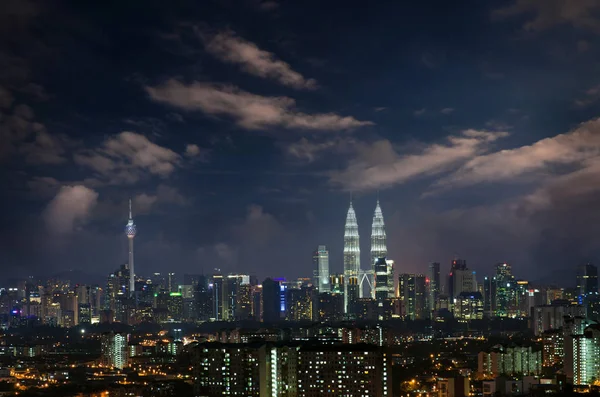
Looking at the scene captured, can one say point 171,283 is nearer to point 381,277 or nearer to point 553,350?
point 381,277

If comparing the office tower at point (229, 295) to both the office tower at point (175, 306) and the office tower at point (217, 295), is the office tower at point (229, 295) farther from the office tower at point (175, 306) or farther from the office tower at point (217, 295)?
the office tower at point (175, 306)

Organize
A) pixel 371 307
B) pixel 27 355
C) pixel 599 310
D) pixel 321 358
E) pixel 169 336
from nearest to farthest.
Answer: pixel 321 358 < pixel 27 355 < pixel 599 310 < pixel 169 336 < pixel 371 307

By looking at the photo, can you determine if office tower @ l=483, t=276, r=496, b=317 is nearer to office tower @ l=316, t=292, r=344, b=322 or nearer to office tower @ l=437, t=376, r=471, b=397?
office tower @ l=316, t=292, r=344, b=322

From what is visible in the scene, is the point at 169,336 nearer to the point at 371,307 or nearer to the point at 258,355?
the point at 371,307

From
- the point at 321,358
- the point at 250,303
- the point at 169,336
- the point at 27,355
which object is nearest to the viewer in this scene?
the point at 321,358

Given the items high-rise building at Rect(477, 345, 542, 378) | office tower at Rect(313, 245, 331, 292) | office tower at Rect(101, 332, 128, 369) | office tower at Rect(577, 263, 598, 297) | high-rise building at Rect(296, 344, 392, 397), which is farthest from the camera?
office tower at Rect(313, 245, 331, 292)

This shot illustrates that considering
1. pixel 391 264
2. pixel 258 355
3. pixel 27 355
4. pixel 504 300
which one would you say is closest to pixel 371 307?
pixel 391 264

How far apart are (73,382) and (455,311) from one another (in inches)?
814

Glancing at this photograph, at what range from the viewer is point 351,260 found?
3803cm

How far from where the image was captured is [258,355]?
529 inches

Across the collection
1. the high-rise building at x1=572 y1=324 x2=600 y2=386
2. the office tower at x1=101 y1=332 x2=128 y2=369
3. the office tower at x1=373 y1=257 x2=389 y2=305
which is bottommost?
the office tower at x1=101 y1=332 x2=128 y2=369

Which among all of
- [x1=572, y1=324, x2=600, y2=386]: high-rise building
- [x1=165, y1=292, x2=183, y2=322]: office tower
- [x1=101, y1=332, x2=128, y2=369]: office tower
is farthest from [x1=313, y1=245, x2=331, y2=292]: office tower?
[x1=572, y1=324, x2=600, y2=386]: high-rise building

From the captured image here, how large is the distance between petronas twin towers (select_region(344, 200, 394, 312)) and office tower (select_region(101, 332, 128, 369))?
1420 cm

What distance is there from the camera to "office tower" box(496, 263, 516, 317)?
3685cm
